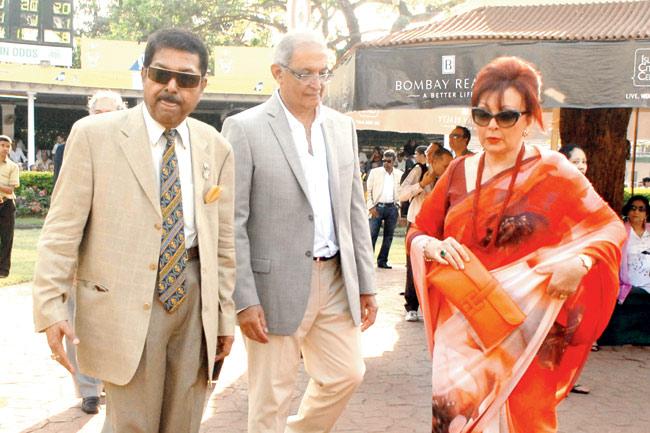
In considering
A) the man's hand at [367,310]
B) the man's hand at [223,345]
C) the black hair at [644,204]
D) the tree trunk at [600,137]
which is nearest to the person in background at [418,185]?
the tree trunk at [600,137]

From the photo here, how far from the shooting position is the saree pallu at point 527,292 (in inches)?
138

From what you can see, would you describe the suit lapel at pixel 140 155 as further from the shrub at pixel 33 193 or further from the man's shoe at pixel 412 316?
the shrub at pixel 33 193

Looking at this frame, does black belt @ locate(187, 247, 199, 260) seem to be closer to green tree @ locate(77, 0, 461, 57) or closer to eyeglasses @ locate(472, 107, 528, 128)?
eyeglasses @ locate(472, 107, 528, 128)

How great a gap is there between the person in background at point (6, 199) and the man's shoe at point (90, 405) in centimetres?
699

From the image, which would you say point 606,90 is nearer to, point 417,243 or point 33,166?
point 417,243

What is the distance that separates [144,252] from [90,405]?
2888mm

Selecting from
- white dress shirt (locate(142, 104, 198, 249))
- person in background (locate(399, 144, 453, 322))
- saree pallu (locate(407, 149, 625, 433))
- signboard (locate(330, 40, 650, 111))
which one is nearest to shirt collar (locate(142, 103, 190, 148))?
white dress shirt (locate(142, 104, 198, 249))

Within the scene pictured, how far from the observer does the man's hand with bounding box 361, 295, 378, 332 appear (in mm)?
4082

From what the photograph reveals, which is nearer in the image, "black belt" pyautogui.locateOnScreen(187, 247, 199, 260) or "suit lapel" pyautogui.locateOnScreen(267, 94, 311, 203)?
"black belt" pyautogui.locateOnScreen(187, 247, 199, 260)

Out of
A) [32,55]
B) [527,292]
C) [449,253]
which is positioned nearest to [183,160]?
[449,253]

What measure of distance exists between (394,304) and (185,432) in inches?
286

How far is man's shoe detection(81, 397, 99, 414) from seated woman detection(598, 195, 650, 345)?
480 cm

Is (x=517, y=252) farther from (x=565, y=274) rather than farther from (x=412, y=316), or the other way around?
(x=412, y=316)

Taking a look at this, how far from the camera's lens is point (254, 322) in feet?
12.0
